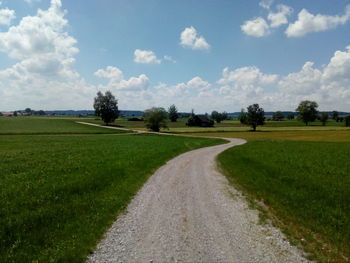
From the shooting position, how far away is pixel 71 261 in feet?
16.9

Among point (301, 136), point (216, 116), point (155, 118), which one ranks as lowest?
point (301, 136)

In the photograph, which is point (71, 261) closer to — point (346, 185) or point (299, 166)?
point (346, 185)

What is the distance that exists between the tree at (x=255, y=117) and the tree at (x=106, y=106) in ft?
214

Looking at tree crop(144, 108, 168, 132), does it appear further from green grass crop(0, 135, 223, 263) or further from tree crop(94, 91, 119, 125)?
green grass crop(0, 135, 223, 263)

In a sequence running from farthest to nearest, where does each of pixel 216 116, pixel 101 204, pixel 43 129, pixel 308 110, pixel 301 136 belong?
pixel 216 116, pixel 308 110, pixel 43 129, pixel 301 136, pixel 101 204

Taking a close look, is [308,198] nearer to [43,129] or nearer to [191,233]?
[191,233]

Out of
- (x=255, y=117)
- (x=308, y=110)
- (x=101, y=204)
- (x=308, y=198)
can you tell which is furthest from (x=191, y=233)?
(x=308, y=110)

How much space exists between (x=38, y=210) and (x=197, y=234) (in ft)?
19.8

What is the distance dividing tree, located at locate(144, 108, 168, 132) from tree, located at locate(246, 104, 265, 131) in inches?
1652

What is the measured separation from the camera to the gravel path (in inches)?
213

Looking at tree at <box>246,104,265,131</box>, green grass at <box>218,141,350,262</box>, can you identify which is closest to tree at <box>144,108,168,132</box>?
tree at <box>246,104,265,131</box>

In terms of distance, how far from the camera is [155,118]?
→ 253ft

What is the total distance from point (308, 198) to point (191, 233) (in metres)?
6.57

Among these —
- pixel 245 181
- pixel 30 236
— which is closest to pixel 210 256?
pixel 30 236
